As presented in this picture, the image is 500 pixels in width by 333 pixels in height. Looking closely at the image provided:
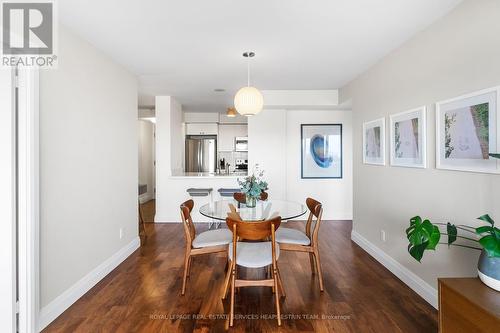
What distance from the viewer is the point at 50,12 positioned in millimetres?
2107

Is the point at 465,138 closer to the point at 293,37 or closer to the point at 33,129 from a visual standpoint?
the point at 293,37

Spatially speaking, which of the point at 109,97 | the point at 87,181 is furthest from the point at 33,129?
the point at 109,97

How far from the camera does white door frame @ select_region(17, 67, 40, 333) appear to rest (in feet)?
6.23

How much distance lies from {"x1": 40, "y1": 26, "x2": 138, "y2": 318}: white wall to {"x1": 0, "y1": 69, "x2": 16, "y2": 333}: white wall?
222 mm

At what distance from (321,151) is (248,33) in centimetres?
340

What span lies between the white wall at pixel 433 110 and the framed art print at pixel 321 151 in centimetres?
178

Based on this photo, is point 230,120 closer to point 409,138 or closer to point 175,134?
point 175,134

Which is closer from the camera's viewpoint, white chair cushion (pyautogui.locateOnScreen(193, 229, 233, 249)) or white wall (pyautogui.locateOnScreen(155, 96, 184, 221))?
white chair cushion (pyautogui.locateOnScreen(193, 229, 233, 249))

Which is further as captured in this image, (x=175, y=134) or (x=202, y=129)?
(x=202, y=129)

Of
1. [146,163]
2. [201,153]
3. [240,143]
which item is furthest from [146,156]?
[240,143]

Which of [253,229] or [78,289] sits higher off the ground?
[253,229]

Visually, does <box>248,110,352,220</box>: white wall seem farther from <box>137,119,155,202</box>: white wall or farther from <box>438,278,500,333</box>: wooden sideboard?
<box>137,119,155,202</box>: white wall

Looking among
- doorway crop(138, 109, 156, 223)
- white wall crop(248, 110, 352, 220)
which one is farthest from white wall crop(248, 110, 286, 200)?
doorway crop(138, 109, 156, 223)

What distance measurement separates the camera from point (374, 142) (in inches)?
135
